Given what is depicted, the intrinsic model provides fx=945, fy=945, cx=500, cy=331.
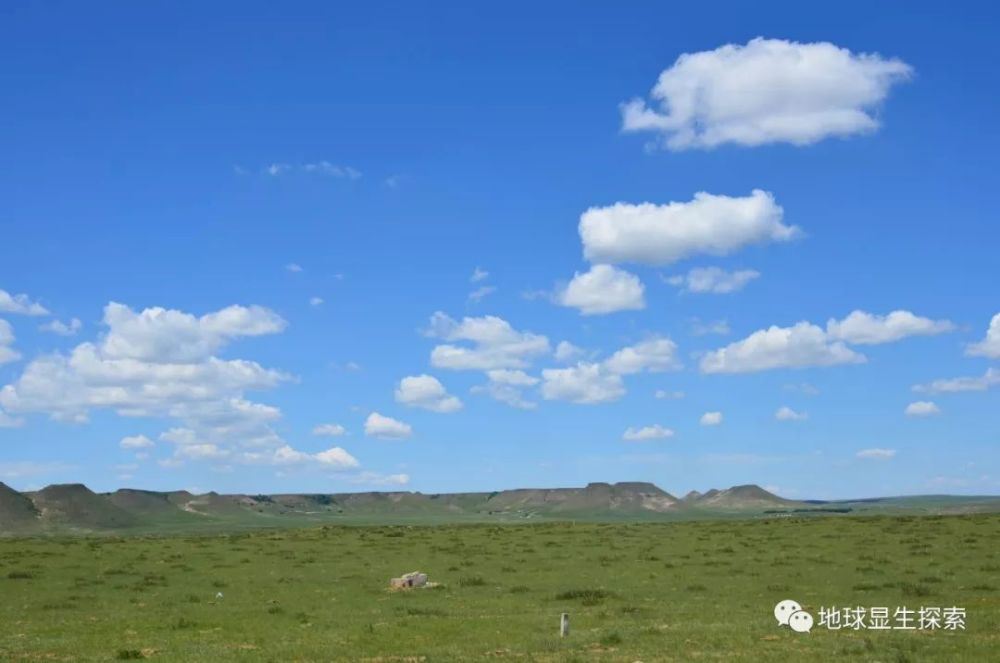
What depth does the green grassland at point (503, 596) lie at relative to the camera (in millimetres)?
22422

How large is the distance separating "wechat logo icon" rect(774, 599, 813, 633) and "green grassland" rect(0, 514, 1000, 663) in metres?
0.43

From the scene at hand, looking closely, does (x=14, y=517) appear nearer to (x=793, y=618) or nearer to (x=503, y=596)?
(x=503, y=596)

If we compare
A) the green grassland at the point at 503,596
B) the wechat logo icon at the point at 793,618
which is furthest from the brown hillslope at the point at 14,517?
the wechat logo icon at the point at 793,618

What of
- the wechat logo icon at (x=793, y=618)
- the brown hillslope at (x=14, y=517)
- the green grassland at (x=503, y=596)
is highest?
the wechat logo icon at (x=793, y=618)

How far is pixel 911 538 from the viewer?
58.7 m

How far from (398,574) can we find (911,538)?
33.1 metres

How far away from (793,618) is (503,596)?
45.5ft

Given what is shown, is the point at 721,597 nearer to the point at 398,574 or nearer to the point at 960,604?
the point at 960,604

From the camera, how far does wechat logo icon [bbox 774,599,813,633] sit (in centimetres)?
2433

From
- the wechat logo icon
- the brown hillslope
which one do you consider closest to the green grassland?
the wechat logo icon

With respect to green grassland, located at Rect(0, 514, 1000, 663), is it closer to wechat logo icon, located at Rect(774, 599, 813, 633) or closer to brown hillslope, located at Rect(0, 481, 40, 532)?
wechat logo icon, located at Rect(774, 599, 813, 633)

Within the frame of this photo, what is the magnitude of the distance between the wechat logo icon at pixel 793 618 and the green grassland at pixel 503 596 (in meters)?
0.43

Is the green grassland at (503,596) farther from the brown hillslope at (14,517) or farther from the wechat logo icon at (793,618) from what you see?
the brown hillslope at (14,517)

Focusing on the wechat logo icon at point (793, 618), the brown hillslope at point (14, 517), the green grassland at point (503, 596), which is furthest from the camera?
the brown hillslope at point (14, 517)
